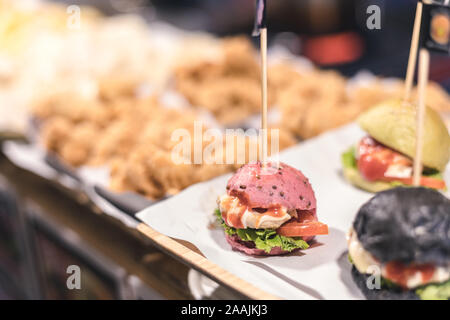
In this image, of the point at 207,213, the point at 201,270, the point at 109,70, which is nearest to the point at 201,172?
the point at 207,213

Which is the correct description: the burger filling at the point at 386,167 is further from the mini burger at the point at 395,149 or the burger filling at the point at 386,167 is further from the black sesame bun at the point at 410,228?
the black sesame bun at the point at 410,228

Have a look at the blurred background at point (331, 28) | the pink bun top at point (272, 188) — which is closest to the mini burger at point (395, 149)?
the pink bun top at point (272, 188)

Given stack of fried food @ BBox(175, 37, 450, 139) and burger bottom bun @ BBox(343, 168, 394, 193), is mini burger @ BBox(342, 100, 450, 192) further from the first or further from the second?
stack of fried food @ BBox(175, 37, 450, 139)

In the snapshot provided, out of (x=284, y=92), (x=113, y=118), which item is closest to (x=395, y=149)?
(x=284, y=92)

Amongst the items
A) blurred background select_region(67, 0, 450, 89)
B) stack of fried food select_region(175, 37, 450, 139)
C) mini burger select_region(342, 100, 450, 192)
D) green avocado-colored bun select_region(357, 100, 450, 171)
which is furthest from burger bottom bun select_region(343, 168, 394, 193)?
blurred background select_region(67, 0, 450, 89)

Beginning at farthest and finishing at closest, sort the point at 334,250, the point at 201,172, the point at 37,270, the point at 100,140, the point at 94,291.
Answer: the point at 37,270, the point at 100,140, the point at 94,291, the point at 201,172, the point at 334,250

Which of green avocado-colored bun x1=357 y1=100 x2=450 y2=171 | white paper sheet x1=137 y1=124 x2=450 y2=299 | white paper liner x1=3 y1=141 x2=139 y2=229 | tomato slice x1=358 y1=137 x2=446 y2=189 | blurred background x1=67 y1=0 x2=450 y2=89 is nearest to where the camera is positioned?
white paper sheet x1=137 y1=124 x2=450 y2=299

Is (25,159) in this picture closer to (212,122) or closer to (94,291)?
(94,291)
